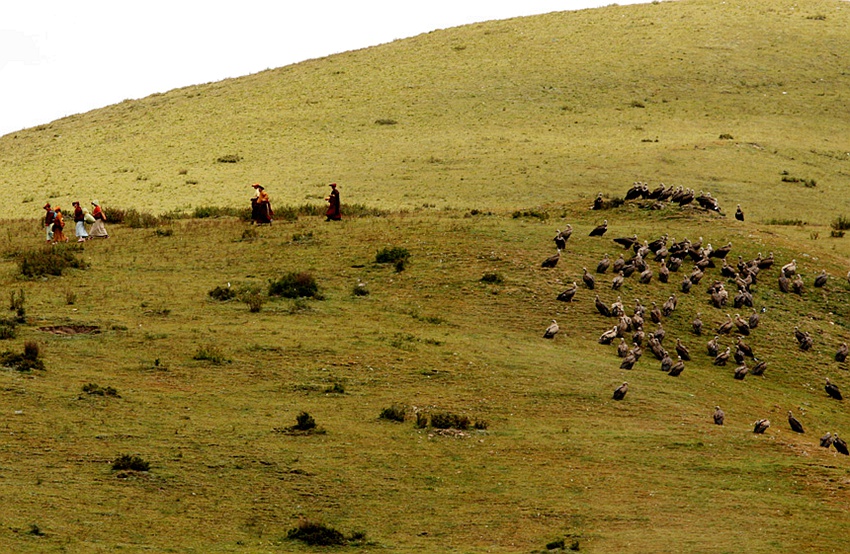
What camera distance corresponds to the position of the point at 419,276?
3988 centimetres

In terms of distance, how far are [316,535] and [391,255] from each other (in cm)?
2032

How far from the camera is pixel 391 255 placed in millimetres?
41250

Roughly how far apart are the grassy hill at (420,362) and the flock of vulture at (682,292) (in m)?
0.34

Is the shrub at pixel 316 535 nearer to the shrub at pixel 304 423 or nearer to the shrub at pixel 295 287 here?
the shrub at pixel 304 423

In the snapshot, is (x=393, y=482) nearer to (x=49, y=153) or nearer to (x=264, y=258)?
(x=264, y=258)

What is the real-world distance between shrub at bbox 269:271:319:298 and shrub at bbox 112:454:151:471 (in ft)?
47.6

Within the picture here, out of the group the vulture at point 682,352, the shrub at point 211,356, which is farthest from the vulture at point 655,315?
the shrub at point 211,356

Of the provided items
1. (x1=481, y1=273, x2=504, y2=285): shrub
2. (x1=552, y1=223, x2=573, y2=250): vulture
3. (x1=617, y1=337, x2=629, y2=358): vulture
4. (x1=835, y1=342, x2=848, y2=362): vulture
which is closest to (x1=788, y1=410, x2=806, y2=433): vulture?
(x1=617, y1=337, x2=629, y2=358): vulture

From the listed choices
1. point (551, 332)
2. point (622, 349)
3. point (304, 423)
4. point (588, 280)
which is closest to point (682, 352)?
point (622, 349)

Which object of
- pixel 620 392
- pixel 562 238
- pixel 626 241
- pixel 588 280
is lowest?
pixel 620 392

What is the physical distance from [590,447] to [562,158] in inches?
1705

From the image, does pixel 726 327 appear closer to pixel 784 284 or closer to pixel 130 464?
pixel 784 284

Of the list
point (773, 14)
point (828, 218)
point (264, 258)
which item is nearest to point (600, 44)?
point (773, 14)

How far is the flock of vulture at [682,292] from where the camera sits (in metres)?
35.0
